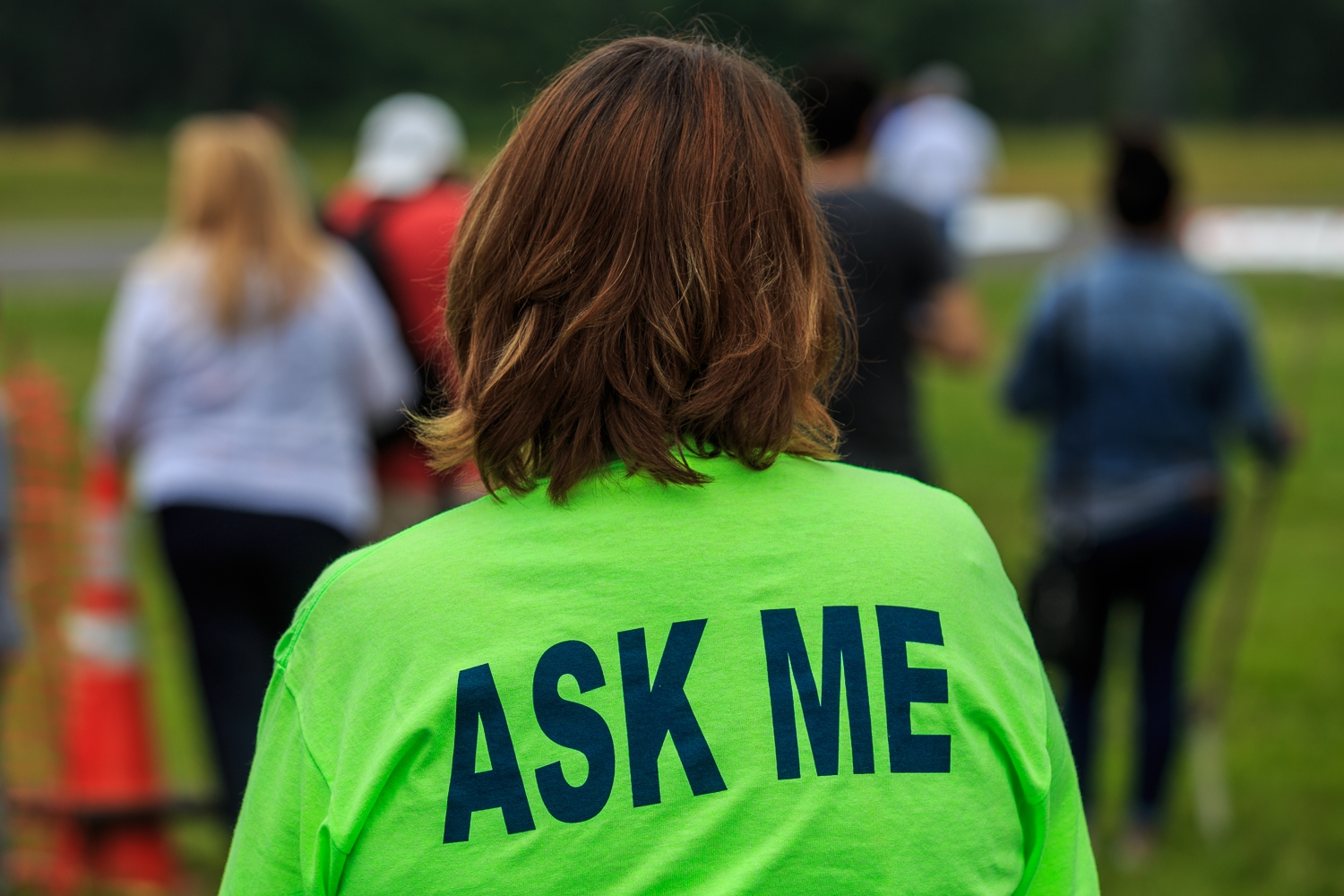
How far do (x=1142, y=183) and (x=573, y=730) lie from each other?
3262 mm

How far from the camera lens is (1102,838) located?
14.5 feet

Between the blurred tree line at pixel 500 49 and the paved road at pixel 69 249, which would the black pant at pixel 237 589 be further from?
the blurred tree line at pixel 500 49

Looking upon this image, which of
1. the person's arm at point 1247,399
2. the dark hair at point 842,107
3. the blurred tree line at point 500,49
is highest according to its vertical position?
the blurred tree line at point 500,49

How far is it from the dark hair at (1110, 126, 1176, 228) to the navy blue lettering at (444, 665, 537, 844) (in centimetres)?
328

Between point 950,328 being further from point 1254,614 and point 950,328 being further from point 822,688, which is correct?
point 1254,614

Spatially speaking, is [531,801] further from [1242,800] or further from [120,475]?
[1242,800]

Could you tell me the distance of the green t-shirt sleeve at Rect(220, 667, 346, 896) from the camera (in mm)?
1238

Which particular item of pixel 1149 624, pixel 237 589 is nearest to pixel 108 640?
pixel 237 589

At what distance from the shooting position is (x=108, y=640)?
13.9ft

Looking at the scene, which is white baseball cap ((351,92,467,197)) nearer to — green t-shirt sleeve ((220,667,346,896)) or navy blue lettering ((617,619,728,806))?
green t-shirt sleeve ((220,667,346,896))

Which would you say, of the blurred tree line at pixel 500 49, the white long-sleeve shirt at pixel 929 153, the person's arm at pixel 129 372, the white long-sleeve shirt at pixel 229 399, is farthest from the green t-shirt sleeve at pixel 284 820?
the blurred tree line at pixel 500 49

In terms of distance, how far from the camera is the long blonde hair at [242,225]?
364cm

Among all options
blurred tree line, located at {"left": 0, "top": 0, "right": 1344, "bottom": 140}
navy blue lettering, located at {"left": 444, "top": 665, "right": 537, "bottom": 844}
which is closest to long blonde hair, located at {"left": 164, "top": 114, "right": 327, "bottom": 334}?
navy blue lettering, located at {"left": 444, "top": 665, "right": 537, "bottom": 844}

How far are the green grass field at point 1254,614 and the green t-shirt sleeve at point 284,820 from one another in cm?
320
